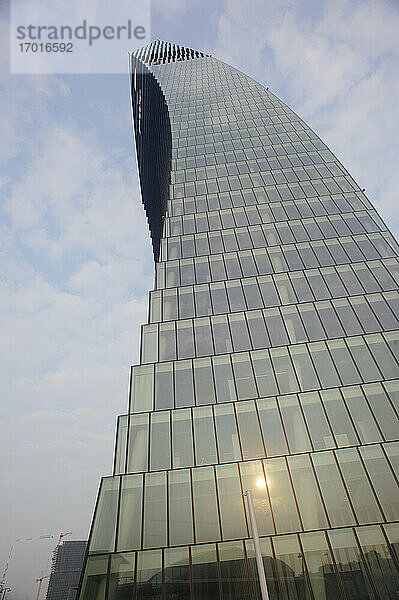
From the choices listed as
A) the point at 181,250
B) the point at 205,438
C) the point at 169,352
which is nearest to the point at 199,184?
the point at 181,250

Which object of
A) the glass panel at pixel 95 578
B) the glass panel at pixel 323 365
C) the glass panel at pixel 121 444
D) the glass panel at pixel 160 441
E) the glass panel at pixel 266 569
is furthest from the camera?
the glass panel at pixel 323 365

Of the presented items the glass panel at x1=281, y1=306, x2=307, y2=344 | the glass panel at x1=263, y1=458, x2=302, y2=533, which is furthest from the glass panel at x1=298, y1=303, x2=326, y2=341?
the glass panel at x1=263, y1=458, x2=302, y2=533

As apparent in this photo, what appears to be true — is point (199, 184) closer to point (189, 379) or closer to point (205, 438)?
point (189, 379)

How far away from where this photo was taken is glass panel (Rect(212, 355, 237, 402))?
2923 centimetres

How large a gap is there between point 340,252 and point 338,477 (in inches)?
1024

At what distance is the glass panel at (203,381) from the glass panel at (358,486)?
10.0m

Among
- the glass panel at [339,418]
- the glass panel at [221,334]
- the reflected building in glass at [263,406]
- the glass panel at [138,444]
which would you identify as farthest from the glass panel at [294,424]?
the glass panel at [138,444]

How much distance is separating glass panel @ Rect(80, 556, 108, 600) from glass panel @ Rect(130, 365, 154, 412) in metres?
10.2

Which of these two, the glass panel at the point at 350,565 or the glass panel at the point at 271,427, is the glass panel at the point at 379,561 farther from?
the glass panel at the point at 271,427

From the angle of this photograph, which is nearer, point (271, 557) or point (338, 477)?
point (271, 557)

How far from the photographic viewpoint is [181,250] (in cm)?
4534

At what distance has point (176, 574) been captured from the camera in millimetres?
19781

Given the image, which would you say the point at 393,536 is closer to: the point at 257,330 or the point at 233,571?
the point at 233,571

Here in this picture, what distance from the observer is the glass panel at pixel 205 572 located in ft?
62.3
